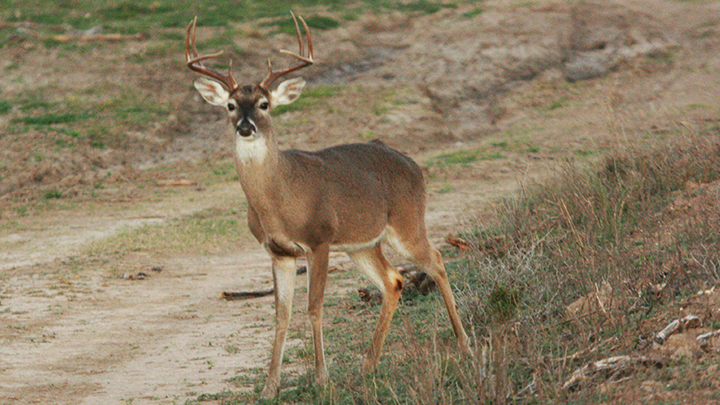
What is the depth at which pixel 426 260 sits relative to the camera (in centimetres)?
816

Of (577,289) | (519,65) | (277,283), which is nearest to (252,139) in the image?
(277,283)

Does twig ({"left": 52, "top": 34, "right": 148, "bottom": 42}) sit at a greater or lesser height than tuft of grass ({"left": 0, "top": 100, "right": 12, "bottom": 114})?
greater

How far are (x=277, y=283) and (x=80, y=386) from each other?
1.96 meters

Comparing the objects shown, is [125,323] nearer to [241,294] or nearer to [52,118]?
[241,294]

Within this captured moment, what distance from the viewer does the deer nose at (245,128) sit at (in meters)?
6.86

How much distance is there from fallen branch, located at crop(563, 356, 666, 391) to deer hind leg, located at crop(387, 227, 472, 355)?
2090mm

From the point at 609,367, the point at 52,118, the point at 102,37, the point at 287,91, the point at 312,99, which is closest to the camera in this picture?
the point at 609,367

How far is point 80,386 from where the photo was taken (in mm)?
7562

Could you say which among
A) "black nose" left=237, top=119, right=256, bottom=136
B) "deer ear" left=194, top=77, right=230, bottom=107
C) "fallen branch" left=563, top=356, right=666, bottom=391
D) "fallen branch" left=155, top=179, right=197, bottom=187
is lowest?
"fallen branch" left=155, top=179, right=197, bottom=187

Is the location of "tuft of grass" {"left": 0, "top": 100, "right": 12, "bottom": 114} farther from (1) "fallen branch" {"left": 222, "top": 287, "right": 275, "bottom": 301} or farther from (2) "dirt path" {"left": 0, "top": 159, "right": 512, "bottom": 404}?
(1) "fallen branch" {"left": 222, "top": 287, "right": 275, "bottom": 301}

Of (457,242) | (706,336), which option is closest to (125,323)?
(457,242)

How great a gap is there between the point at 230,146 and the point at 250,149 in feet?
43.9

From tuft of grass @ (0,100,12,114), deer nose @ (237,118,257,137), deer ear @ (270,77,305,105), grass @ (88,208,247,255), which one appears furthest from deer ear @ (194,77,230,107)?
tuft of grass @ (0,100,12,114)

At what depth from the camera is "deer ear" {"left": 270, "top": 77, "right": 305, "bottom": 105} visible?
756 cm
